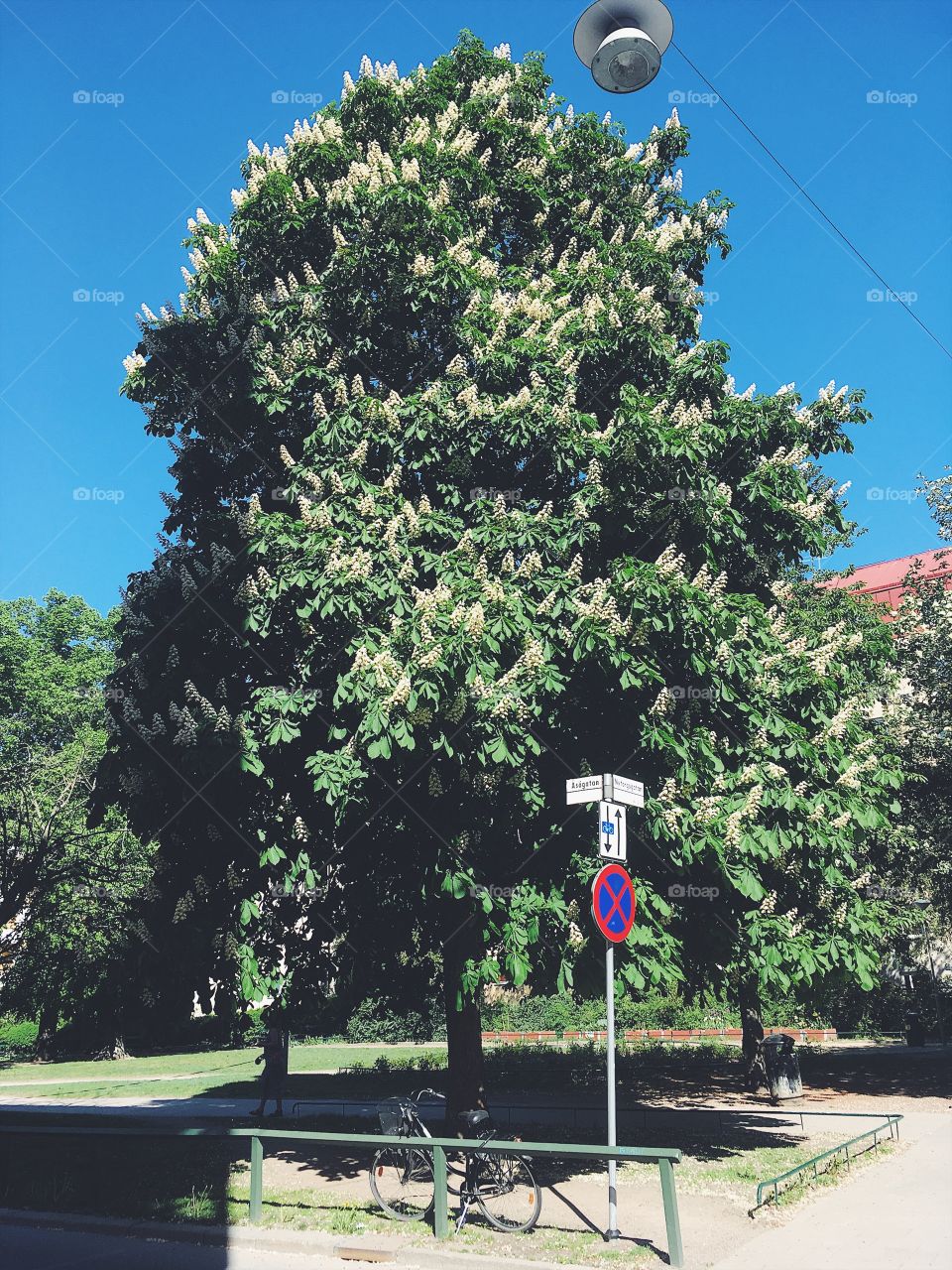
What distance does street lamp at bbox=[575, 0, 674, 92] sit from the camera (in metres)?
8.24

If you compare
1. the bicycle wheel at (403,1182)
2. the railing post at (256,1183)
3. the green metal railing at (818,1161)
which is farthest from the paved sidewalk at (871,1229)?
the railing post at (256,1183)

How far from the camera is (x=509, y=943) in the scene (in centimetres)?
944

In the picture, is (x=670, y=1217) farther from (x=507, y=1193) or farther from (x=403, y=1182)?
(x=403, y=1182)

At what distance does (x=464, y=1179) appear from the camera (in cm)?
915

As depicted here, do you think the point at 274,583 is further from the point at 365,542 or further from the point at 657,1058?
the point at 657,1058

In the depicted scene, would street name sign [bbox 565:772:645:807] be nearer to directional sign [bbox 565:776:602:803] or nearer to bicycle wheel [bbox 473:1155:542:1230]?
directional sign [bbox 565:776:602:803]

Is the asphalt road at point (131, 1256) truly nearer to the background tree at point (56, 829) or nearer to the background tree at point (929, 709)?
the background tree at point (56, 829)

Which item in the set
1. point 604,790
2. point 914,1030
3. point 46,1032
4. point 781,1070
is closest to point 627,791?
point 604,790

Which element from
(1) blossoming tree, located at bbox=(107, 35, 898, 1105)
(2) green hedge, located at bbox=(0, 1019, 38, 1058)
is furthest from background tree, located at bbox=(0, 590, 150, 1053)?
(1) blossoming tree, located at bbox=(107, 35, 898, 1105)

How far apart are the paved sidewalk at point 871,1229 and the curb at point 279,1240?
1.87m

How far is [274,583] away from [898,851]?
16.2 m

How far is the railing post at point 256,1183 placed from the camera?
9.26 m

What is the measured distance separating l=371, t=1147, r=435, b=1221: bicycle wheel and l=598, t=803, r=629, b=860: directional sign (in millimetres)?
3708

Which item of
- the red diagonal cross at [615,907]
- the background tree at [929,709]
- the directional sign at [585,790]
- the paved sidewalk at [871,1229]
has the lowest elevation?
the paved sidewalk at [871,1229]
